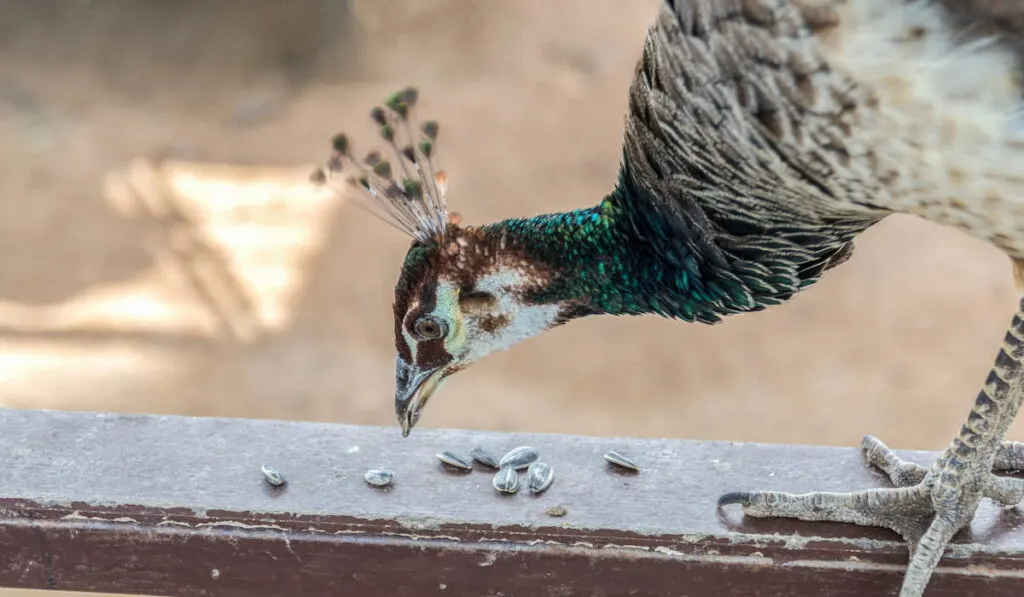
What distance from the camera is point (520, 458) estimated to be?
5.20 ft

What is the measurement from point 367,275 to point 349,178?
2.67 metres

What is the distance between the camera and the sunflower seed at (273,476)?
1.53 m

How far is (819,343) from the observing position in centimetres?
387

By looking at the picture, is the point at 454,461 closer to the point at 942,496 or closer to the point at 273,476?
the point at 273,476

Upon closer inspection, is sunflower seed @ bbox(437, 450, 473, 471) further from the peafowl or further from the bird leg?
the bird leg

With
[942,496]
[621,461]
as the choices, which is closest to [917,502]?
[942,496]

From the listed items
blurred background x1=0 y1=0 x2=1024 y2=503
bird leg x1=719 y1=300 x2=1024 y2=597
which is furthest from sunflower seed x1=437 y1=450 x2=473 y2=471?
blurred background x1=0 y1=0 x2=1024 y2=503

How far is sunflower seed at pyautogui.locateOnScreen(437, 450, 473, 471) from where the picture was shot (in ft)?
5.21

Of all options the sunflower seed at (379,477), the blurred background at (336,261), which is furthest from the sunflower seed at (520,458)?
the blurred background at (336,261)

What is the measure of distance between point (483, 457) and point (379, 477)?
164mm

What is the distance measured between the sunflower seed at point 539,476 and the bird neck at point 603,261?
0.86 ft

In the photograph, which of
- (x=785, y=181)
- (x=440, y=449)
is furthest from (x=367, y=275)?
(x=785, y=181)

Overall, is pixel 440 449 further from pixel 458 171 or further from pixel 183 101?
pixel 183 101

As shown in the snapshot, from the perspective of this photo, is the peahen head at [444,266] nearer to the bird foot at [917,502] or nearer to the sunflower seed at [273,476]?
the sunflower seed at [273,476]
